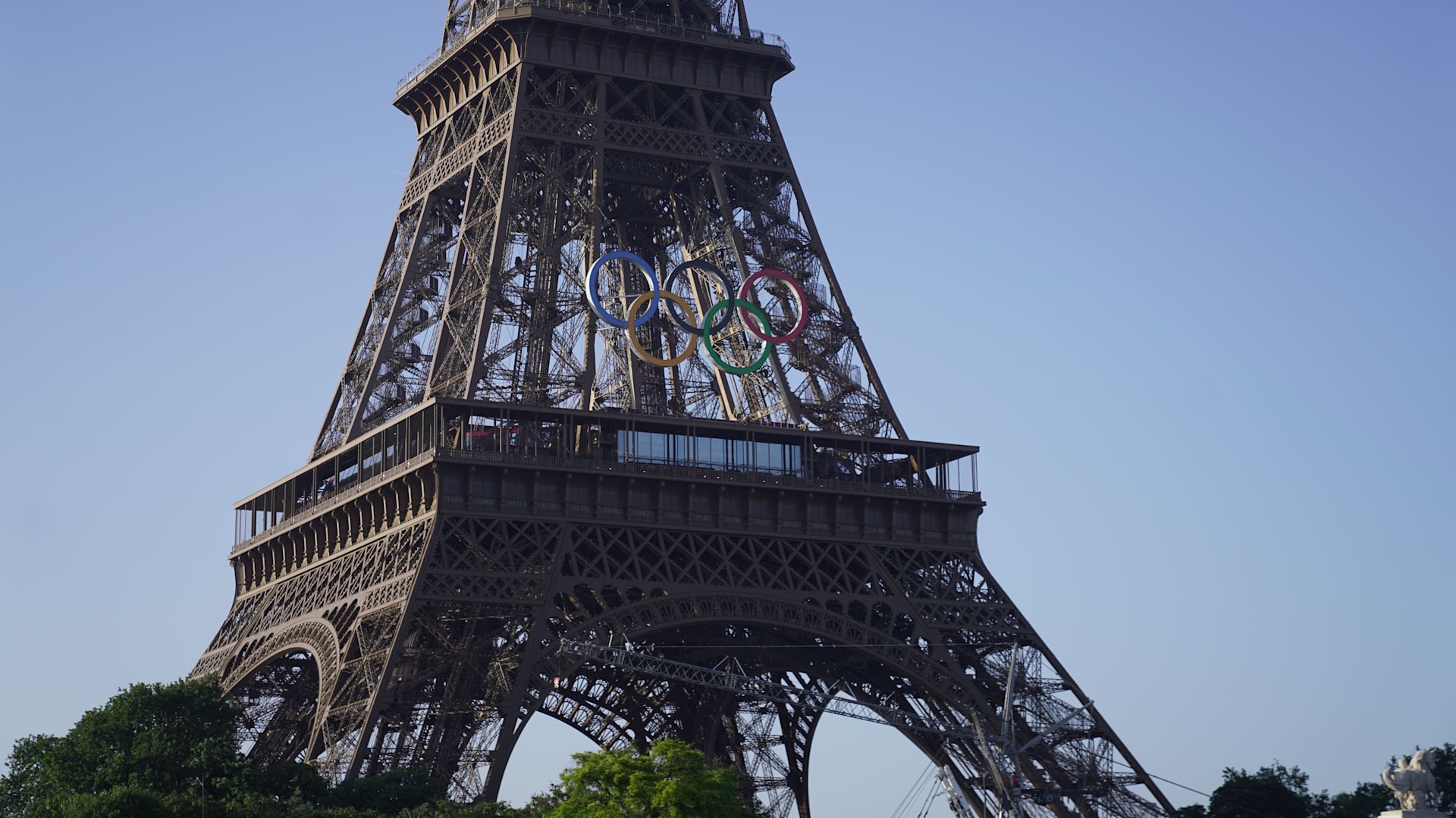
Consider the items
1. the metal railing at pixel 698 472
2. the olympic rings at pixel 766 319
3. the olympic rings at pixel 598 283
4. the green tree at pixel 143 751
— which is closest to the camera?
the green tree at pixel 143 751

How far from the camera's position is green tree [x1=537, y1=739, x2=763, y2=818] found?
68188 millimetres

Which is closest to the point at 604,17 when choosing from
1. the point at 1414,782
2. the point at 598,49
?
the point at 598,49

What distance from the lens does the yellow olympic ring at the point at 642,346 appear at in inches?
3351

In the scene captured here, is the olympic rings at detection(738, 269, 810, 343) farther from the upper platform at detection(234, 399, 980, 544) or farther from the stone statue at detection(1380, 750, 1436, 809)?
the stone statue at detection(1380, 750, 1436, 809)

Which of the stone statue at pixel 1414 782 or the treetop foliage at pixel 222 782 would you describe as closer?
the stone statue at pixel 1414 782

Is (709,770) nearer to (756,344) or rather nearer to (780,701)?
(780,701)

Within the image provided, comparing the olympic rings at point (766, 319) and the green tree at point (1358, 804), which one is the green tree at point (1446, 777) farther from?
the olympic rings at point (766, 319)

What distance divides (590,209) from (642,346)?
606 centimetres

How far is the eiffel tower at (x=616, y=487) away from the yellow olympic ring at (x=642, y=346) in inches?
10.8

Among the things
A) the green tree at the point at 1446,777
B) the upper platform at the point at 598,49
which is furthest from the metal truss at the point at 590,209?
the green tree at the point at 1446,777

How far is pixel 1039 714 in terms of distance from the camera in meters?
82.9

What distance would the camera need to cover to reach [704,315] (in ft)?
295

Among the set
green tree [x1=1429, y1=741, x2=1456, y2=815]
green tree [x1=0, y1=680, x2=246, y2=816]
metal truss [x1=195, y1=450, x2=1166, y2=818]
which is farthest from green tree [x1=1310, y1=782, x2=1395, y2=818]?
green tree [x1=0, y1=680, x2=246, y2=816]

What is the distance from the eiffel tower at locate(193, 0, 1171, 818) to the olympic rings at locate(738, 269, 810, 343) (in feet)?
0.45
